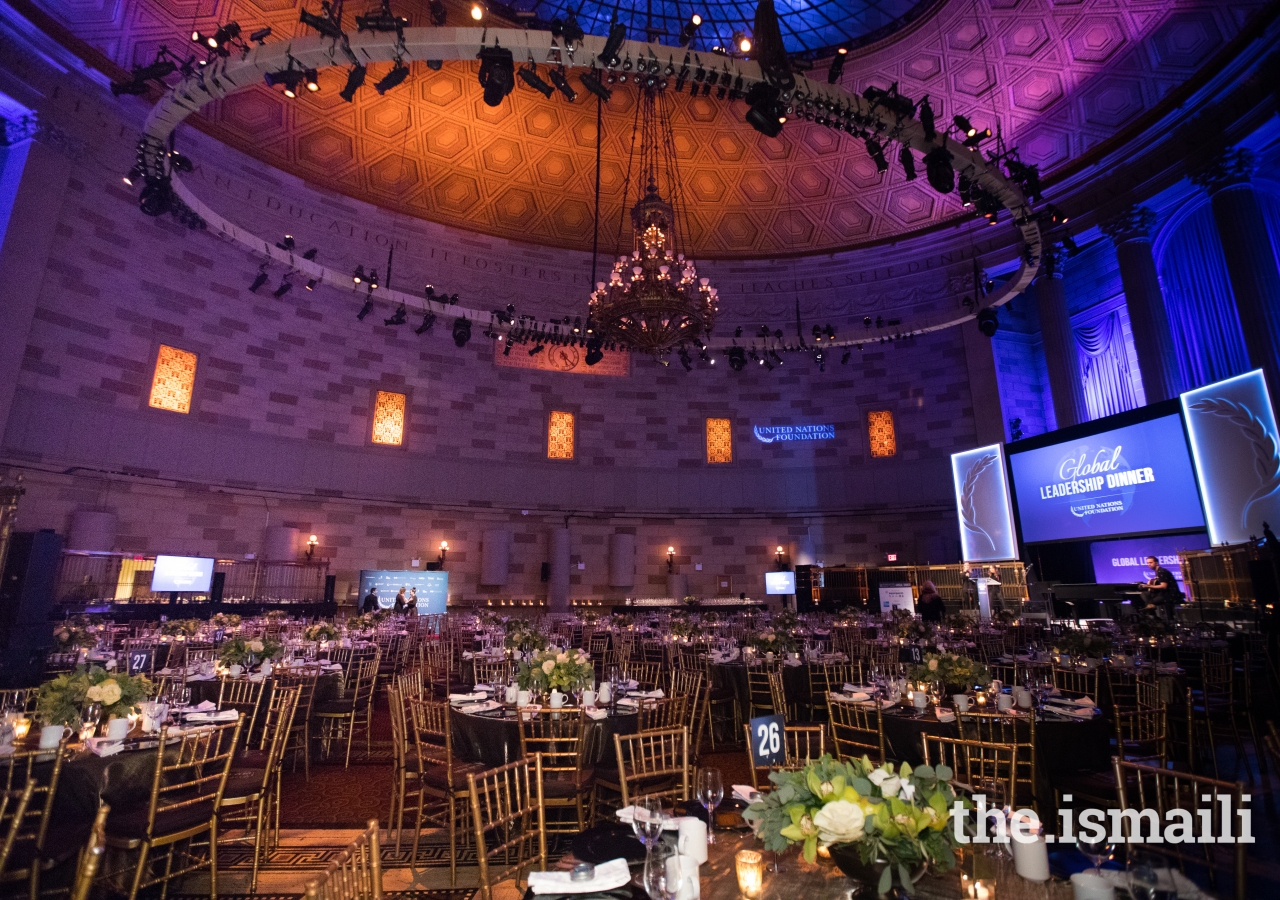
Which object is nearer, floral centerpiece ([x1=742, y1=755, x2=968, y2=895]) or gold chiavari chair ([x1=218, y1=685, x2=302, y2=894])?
floral centerpiece ([x1=742, y1=755, x2=968, y2=895])

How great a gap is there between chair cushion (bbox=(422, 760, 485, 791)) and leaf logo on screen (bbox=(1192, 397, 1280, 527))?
549 inches

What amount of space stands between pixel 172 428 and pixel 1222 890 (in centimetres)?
1851

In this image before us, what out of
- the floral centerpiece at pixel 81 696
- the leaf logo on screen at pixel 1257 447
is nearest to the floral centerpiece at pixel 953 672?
the floral centerpiece at pixel 81 696

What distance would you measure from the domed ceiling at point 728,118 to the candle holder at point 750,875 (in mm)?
18276

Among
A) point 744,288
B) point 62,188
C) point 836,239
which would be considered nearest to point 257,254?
point 62,188

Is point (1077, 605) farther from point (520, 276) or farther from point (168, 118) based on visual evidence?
point (168, 118)

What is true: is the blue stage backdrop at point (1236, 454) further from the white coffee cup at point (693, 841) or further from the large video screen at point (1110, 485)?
the white coffee cup at point (693, 841)

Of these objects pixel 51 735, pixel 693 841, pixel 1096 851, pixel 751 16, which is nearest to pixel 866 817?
pixel 693 841

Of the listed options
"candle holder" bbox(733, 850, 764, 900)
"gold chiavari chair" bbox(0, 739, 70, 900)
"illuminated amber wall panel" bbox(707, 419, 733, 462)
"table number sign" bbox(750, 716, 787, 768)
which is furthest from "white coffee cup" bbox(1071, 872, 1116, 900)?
"illuminated amber wall panel" bbox(707, 419, 733, 462)

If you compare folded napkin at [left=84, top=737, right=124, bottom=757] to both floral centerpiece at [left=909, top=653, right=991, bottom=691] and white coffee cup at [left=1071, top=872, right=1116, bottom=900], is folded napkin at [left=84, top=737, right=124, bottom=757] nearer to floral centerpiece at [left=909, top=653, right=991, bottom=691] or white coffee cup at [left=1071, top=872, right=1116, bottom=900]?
white coffee cup at [left=1071, top=872, right=1116, bottom=900]

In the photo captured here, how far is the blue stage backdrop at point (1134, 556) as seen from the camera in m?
15.3

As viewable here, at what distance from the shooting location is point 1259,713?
734cm

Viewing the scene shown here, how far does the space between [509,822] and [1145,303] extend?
1762cm

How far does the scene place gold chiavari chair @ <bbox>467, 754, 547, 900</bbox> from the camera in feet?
8.93
